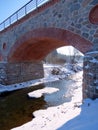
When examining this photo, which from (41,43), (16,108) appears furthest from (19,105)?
(41,43)

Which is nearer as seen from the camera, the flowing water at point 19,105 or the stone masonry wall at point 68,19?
the flowing water at point 19,105

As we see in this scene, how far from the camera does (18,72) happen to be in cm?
1711

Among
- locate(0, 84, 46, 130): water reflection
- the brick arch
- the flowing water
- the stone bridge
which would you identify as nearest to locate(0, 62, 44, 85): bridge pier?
the stone bridge

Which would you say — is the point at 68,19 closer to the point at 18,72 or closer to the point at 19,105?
the point at 19,105

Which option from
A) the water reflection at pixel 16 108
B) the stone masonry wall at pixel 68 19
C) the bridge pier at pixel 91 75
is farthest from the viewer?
the stone masonry wall at pixel 68 19

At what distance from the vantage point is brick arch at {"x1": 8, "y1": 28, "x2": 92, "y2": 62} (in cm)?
900

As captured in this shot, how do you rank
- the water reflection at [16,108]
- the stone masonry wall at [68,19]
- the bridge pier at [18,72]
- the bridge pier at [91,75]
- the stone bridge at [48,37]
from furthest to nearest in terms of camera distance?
the bridge pier at [18,72] < the stone masonry wall at [68,19] < the stone bridge at [48,37] < the water reflection at [16,108] < the bridge pier at [91,75]

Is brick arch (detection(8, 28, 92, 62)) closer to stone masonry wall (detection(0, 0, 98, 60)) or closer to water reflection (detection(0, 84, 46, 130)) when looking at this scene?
stone masonry wall (detection(0, 0, 98, 60))

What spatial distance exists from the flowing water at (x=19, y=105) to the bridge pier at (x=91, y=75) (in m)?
2.50

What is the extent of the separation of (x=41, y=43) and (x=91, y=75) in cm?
798

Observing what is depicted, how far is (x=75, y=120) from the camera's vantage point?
5809 mm

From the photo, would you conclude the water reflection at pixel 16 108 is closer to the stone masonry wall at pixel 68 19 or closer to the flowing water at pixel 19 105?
the flowing water at pixel 19 105

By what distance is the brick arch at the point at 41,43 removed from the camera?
9000 mm

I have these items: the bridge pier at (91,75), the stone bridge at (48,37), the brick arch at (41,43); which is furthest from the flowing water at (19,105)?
the brick arch at (41,43)
